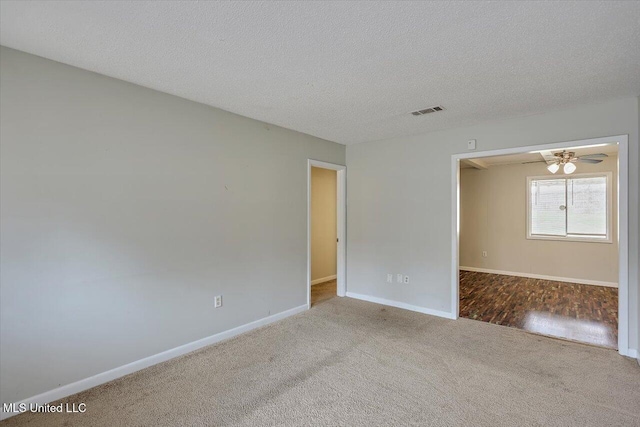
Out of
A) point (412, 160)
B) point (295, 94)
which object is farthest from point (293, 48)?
point (412, 160)

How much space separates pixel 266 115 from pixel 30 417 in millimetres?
3137

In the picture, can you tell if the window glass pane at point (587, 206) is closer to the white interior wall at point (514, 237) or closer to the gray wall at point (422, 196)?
the white interior wall at point (514, 237)

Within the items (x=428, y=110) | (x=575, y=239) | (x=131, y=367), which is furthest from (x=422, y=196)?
(x=575, y=239)

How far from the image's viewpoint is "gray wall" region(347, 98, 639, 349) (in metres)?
2.99

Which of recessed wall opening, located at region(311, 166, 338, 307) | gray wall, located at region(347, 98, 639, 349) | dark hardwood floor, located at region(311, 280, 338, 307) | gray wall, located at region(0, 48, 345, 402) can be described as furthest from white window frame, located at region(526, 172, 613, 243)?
gray wall, located at region(0, 48, 345, 402)

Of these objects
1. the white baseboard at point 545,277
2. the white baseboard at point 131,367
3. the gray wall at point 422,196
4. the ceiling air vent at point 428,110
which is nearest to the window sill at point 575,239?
the white baseboard at point 545,277

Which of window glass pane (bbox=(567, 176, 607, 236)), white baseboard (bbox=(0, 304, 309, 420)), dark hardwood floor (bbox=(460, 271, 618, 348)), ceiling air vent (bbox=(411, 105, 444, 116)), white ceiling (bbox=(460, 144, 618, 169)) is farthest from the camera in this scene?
window glass pane (bbox=(567, 176, 607, 236))

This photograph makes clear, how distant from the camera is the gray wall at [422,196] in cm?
299

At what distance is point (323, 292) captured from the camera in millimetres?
5195

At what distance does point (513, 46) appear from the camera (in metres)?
1.99

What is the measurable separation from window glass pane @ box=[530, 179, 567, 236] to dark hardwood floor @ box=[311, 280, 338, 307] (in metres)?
4.39

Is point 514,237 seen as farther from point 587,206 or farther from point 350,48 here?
point 350,48

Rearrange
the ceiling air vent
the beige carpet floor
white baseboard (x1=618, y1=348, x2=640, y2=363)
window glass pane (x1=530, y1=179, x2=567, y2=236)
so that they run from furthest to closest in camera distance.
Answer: window glass pane (x1=530, y1=179, x2=567, y2=236) < the ceiling air vent < white baseboard (x1=618, y1=348, x2=640, y2=363) < the beige carpet floor

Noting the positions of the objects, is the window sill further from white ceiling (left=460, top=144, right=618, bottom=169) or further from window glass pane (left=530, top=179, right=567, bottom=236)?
white ceiling (left=460, top=144, right=618, bottom=169)
